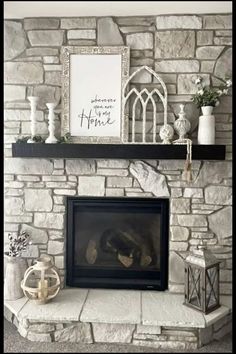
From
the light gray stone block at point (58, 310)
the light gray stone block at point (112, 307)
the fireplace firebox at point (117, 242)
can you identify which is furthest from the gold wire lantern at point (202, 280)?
the light gray stone block at point (58, 310)

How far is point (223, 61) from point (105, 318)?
6.24ft

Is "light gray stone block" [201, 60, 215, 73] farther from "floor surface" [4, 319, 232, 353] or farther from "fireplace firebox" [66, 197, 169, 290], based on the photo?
"floor surface" [4, 319, 232, 353]

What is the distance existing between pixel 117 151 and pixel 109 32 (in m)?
0.87

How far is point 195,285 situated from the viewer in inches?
92.5

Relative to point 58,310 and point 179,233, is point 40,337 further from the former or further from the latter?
point 179,233

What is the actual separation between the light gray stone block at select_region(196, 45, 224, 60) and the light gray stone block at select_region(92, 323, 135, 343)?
1886 mm

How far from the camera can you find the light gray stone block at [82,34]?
2.54 m

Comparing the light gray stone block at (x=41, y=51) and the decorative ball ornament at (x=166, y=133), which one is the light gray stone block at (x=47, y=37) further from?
the decorative ball ornament at (x=166, y=133)

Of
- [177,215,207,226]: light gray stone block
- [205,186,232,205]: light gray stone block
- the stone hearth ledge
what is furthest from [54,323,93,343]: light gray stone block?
[205,186,232,205]: light gray stone block

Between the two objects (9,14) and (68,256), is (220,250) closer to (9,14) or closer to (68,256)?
(68,256)

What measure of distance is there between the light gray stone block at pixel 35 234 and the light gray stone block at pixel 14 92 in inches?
36.9

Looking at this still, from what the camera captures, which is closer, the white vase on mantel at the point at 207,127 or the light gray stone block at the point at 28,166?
the white vase on mantel at the point at 207,127

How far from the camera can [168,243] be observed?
2592 millimetres

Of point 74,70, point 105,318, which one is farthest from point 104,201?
point 74,70
